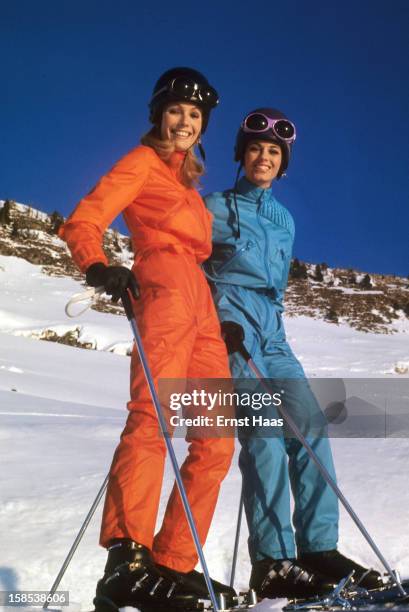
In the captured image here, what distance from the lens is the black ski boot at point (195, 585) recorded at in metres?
2.06

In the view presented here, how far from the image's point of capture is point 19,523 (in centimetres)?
279

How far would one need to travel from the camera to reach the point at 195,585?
2117mm

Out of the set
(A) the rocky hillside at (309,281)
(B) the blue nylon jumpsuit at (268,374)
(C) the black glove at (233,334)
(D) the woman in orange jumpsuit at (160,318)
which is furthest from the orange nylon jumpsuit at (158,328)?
(A) the rocky hillside at (309,281)

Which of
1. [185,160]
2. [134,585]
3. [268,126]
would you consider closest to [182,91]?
[185,160]

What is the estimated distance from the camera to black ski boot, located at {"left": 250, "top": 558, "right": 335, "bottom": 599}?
228 centimetres

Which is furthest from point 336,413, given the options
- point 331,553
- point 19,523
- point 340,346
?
point 340,346

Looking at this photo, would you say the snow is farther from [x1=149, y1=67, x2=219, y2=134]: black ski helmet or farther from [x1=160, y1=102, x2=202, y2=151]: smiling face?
[x1=149, y1=67, x2=219, y2=134]: black ski helmet

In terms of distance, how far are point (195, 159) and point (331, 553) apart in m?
1.81

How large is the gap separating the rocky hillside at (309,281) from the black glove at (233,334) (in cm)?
1765

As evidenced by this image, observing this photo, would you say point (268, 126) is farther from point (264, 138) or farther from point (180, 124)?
point (180, 124)

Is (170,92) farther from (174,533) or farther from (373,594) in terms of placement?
(373,594)

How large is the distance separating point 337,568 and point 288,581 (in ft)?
0.69

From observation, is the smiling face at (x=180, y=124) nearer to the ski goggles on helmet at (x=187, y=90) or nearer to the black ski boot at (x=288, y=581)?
the ski goggles on helmet at (x=187, y=90)

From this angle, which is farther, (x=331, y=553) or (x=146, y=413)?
(x=331, y=553)
